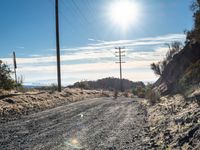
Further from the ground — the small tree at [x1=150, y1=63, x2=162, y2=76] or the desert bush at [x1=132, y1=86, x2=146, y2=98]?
the small tree at [x1=150, y1=63, x2=162, y2=76]

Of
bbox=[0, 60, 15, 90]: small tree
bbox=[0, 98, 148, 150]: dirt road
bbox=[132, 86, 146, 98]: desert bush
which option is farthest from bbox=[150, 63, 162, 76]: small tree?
bbox=[0, 98, 148, 150]: dirt road

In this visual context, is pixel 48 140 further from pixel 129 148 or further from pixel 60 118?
pixel 60 118

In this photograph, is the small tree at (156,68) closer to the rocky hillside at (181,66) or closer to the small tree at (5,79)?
the rocky hillside at (181,66)

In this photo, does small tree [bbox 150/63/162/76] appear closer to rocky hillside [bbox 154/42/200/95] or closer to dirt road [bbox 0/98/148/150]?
rocky hillside [bbox 154/42/200/95]

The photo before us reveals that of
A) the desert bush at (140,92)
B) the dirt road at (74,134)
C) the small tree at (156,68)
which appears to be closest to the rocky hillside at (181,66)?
the desert bush at (140,92)

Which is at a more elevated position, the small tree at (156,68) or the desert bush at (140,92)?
the small tree at (156,68)

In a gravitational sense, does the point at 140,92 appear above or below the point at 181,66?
below

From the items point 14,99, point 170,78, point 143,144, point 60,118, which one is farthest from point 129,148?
point 170,78

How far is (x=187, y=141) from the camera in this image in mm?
11492

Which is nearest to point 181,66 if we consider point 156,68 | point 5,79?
point 5,79

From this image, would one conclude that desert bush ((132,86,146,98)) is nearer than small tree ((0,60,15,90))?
No

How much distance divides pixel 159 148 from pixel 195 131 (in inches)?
51.0

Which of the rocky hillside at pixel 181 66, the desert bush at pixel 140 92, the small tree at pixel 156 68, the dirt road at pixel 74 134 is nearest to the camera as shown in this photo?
the dirt road at pixel 74 134

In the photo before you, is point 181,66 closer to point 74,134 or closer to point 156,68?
point 74,134
